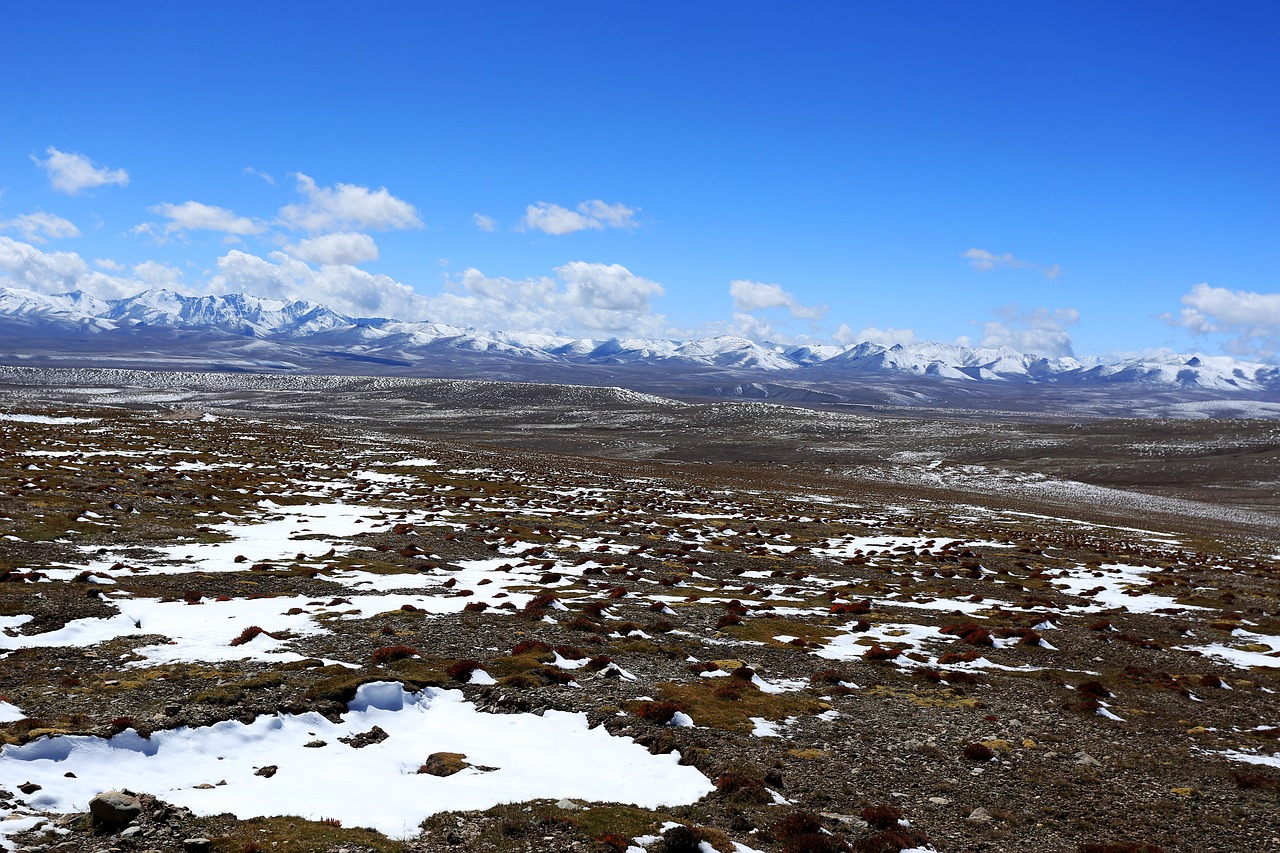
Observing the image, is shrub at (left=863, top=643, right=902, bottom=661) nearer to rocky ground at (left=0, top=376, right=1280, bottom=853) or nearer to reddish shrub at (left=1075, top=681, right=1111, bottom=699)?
rocky ground at (left=0, top=376, right=1280, bottom=853)

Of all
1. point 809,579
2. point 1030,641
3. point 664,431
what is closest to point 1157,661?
point 1030,641

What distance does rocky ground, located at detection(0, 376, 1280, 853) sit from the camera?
10219mm

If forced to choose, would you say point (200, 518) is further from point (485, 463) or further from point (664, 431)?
point (664, 431)

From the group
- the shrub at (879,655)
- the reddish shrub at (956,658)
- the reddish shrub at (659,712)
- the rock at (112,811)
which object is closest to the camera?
the rock at (112,811)

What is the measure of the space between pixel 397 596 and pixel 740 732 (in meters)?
12.7

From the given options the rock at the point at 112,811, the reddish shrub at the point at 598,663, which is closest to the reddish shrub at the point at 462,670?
the reddish shrub at the point at 598,663

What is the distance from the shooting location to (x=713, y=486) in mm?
70750

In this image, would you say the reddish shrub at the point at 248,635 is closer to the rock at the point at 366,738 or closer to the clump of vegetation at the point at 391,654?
the clump of vegetation at the point at 391,654

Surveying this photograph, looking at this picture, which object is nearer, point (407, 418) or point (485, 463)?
point (485, 463)

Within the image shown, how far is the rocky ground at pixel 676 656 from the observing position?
10.2 meters

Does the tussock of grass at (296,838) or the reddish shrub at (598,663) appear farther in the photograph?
the reddish shrub at (598,663)

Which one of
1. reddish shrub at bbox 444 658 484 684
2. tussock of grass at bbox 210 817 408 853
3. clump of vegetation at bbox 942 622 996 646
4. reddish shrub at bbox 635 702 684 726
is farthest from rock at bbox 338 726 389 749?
clump of vegetation at bbox 942 622 996 646

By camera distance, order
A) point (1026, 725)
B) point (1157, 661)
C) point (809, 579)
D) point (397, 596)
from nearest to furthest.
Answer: point (1026, 725)
point (1157, 661)
point (397, 596)
point (809, 579)

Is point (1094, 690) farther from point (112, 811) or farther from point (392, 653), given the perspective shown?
point (112, 811)
